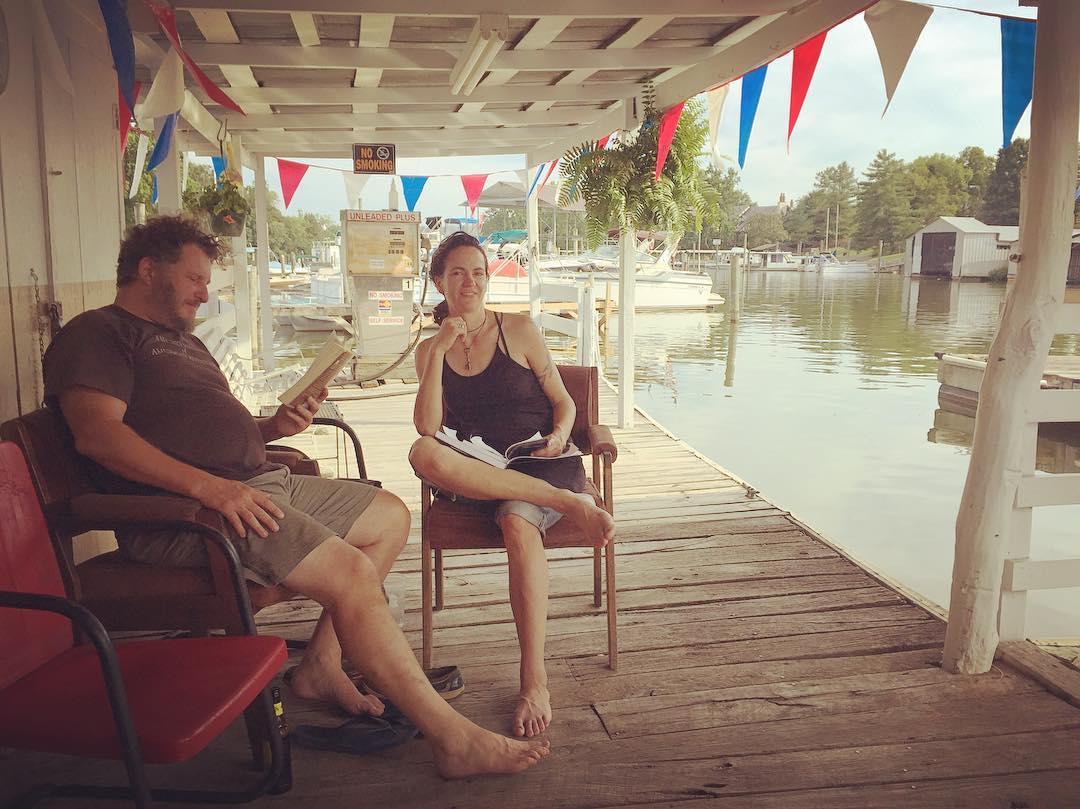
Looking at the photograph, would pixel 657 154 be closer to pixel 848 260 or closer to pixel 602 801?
pixel 602 801

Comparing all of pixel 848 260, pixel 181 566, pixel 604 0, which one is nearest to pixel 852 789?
pixel 181 566

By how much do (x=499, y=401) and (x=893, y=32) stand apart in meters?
2.08

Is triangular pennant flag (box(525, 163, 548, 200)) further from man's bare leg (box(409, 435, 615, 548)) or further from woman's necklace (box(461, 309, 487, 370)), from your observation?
man's bare leg (box(409, 435, 615, 548))

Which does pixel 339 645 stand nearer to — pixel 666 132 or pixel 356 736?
pixel 356 736

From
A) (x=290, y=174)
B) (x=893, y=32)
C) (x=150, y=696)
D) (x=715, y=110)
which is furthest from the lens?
(x=290, y=174)

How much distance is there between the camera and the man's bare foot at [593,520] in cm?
225

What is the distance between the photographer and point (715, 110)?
483 cm

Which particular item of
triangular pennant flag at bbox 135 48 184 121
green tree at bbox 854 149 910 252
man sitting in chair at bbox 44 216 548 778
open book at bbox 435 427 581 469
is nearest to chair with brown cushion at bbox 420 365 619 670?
open book at bbox 435 427 581 469

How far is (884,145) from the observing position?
3182 inches

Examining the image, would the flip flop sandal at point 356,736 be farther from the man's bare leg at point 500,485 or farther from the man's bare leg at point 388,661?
the man's bare leg at point 500,485

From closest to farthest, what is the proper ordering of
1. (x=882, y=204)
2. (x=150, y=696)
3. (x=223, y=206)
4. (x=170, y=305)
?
(x=150, y=696), (x=170, y=305), (x=223, y=206), (x=882, y=204)

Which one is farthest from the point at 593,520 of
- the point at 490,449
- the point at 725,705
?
the point at 725,705

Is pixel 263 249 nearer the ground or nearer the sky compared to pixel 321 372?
nearer the sky

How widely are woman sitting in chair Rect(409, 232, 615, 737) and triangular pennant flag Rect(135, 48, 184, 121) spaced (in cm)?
→ 114
